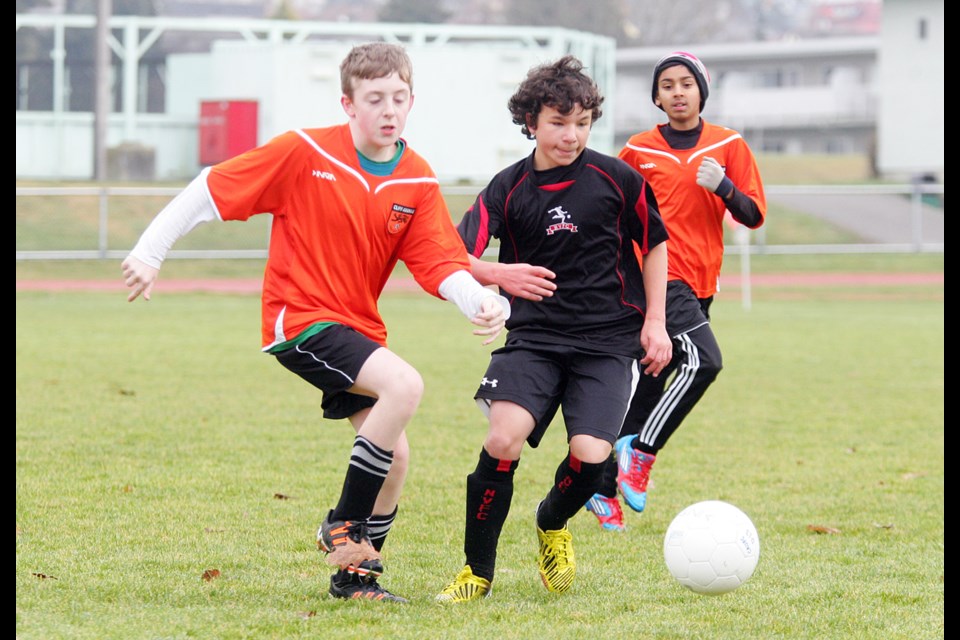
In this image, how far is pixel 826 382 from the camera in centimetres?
1195

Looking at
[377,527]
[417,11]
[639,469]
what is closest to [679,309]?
[639,469]

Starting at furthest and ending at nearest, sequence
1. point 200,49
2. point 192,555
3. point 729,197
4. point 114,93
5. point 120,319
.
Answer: point 200,49 → point 114,93 → point 120,319 → point 729,197 → point 192,555

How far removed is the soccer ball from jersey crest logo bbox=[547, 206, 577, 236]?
1.15 metres

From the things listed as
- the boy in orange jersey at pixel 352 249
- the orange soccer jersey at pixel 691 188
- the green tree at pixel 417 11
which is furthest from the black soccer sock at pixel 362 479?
the green tree at pixel 417 11

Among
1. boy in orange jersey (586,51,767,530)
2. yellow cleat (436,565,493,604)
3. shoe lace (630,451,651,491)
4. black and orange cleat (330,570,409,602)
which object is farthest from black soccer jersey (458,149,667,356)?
shoe lace (630,451,651,491)

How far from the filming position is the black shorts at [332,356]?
4574 millimetres

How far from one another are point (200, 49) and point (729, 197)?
4340 centimetres

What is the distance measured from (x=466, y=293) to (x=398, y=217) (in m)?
0.36

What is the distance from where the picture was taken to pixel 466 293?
15.2 ft

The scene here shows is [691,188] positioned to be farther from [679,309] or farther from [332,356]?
[332,356]

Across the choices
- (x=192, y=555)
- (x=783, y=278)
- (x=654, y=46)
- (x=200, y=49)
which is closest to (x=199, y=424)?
(x=192, y=555)

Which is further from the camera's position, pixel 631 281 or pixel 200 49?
pixel 200 49

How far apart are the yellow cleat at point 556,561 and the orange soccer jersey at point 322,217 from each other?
98 cm
